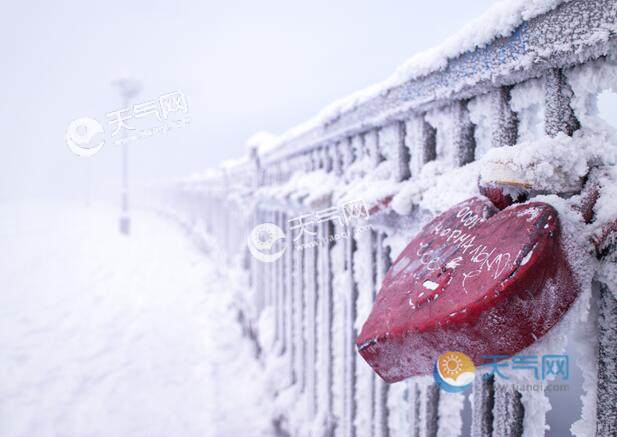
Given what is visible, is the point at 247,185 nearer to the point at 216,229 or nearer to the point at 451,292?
the point at 216,229

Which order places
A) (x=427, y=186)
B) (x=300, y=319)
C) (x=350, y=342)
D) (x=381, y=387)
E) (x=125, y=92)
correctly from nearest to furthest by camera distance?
(x=427, y=186) < (x=381, y=387) < (x=350, y=342) < (x=300, y=319) < (x=125, y=92)

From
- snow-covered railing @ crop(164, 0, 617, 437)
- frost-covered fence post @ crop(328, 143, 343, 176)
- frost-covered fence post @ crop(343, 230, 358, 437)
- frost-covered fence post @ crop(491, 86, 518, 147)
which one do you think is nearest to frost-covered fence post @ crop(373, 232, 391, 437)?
snow-covered railing @ crop(164, 0, 617, 437)

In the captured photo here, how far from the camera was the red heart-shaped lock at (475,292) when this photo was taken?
0.69m

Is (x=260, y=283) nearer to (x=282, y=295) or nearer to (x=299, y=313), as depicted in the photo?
(x=282, y=295)

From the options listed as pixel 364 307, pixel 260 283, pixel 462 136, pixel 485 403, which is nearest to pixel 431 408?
pixel 485 403

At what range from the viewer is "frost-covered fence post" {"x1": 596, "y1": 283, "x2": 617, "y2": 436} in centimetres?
74

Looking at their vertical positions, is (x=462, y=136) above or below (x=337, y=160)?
below

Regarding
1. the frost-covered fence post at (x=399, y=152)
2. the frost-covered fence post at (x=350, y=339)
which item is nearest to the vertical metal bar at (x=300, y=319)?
the frost-covered fence post at (x=350, y=339)

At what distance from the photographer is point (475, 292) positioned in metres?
0.73

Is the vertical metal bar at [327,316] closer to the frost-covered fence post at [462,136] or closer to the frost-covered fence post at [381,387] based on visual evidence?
the frost-covered fence post at [381,387]

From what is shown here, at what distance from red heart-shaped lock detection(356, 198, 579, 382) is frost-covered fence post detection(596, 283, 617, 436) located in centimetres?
9

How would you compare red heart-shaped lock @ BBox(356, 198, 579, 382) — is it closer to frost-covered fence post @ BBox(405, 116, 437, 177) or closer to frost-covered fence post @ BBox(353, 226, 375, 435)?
frost-covered fence post @ BBox(405, 116, 437, 177)

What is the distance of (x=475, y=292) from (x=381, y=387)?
1011mm

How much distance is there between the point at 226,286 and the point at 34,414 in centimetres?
278
